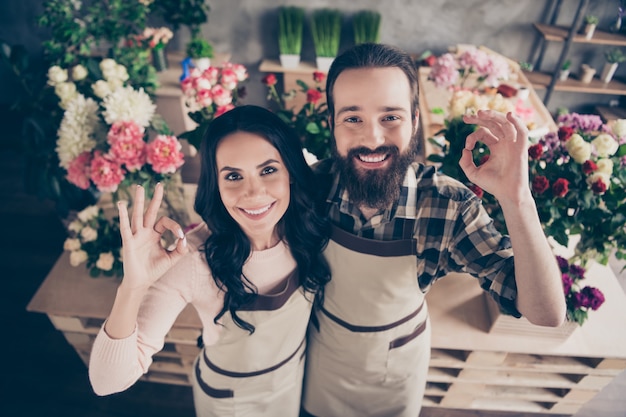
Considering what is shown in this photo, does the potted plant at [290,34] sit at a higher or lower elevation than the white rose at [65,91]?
lower

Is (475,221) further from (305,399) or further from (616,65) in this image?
(616,65)

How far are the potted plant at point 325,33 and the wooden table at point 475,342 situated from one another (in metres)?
2.40

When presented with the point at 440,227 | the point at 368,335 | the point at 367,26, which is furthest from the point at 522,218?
the point at 367,26

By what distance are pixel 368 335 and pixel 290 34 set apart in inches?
111

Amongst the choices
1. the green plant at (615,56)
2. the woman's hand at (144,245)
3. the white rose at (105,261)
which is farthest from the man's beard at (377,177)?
the green plant at (615,56)

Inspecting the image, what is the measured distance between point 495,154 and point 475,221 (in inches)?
7.1

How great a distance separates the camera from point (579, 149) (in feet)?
3.50

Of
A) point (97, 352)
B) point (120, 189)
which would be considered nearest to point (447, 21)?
point (120, 189)

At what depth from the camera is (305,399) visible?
4.47 ft

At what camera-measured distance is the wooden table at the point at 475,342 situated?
139 centimetres

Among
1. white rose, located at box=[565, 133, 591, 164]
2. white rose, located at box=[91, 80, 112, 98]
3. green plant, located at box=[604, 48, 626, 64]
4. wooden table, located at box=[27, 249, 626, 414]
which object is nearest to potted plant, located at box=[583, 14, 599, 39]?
green plant, located at box=[604, 48, 626, 64]

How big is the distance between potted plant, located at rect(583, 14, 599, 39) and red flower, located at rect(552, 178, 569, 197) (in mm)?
2772

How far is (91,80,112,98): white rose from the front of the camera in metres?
1.26

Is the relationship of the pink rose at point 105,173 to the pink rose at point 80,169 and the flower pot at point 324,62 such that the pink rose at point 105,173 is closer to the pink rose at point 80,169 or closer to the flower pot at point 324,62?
the pink rose at point 80,169
